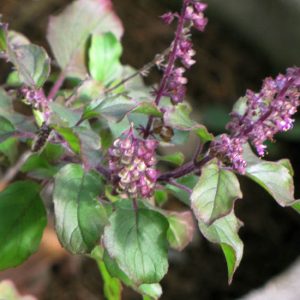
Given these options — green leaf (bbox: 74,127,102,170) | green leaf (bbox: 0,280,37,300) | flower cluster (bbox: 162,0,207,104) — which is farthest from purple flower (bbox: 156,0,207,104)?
green leaf (bbox: 0,280,37,300)

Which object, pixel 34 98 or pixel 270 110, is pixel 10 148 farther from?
pixel 270 110

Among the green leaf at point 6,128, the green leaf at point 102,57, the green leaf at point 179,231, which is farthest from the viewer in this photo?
the green leaf at point 102,57

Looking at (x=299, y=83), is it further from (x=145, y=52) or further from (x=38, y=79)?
(x=145, y=52)

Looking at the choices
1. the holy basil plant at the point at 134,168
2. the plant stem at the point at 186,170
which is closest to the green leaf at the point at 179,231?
the holy basil plant at the point at 134,168

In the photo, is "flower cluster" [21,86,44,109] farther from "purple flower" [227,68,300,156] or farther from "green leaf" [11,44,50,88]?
"purple flower" [227,68,300,156]

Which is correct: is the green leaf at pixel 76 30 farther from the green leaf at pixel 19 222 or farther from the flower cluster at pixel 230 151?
the flower cluster at pixel 230 151

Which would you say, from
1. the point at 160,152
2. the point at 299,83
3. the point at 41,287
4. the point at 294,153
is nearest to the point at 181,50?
the point at 299,83
